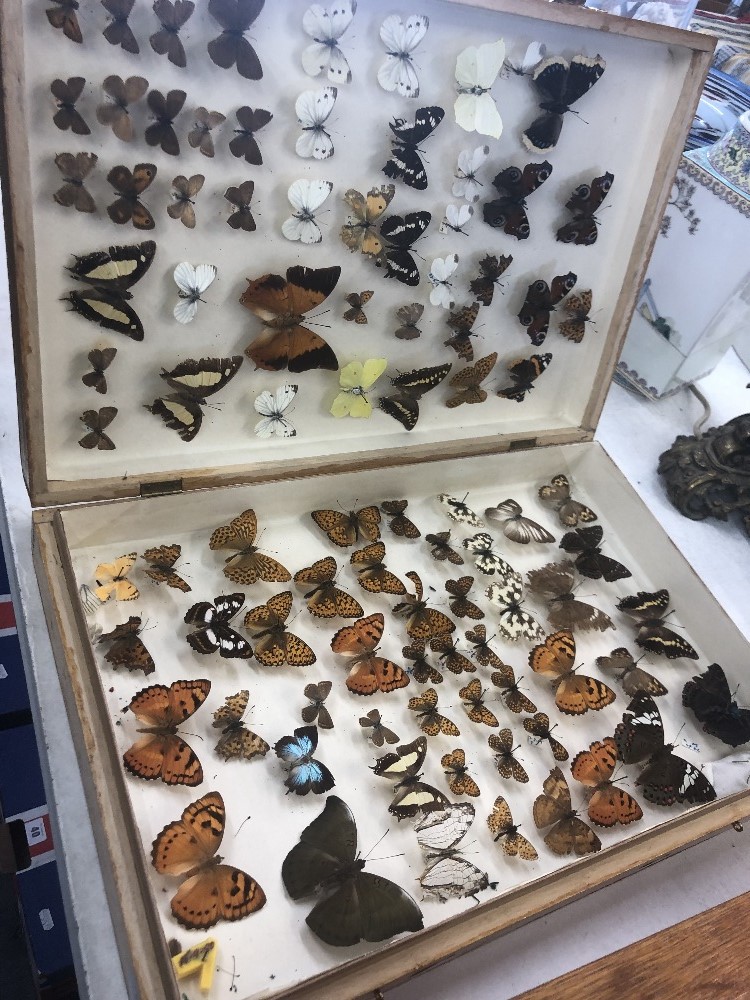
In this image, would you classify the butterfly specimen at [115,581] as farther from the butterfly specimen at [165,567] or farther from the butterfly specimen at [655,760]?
the butterfly specimen at [655,760]

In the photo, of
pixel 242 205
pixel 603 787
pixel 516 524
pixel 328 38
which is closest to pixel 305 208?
pixel 242 205

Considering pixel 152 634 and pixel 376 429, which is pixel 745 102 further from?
pixel 152 634

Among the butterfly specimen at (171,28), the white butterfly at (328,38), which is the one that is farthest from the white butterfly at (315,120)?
the butterfly specimen at (171,28)

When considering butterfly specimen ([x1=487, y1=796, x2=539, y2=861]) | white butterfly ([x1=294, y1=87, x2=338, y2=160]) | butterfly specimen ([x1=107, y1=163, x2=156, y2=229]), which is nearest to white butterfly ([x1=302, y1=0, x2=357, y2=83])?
white butterfly ([x1=294, y1=87, x2=338, y2=160])

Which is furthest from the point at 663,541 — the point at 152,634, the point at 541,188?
the point at 152,634

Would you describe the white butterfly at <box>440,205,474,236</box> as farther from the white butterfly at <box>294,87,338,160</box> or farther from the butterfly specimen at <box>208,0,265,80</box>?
the butterfly specimen at <box>208,0,265,80</box>

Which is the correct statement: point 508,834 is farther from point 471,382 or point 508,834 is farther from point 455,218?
point 455,218
